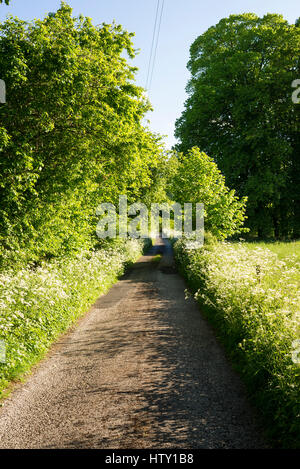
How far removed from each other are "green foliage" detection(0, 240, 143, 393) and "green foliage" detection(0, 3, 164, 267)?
1173 mm

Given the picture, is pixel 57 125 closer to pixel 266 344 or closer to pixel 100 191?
pixel 100 191

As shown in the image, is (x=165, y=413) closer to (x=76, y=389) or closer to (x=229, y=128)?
(x=76, y=389)

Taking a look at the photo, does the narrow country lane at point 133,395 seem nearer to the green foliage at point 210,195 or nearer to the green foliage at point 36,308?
the green foliage at point 36,308

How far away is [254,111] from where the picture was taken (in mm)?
23328

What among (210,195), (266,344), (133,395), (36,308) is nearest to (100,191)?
(210,195)

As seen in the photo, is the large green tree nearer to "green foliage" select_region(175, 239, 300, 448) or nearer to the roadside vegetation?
the roadside vegetation

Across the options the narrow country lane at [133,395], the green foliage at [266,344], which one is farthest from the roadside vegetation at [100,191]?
the narrow country lane at [133,395]

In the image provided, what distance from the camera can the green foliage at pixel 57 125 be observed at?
29.4ft

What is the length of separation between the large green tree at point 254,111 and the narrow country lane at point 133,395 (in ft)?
58.5

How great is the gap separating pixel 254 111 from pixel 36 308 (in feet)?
73.3

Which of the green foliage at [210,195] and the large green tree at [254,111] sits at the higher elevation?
the large green tree at [254,111]

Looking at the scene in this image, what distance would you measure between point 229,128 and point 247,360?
23829 mm
